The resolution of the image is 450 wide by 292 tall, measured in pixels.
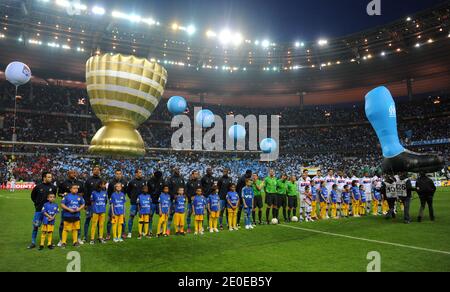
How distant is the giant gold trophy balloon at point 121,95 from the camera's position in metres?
6.06

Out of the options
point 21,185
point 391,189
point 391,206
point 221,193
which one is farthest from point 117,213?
point 21,185

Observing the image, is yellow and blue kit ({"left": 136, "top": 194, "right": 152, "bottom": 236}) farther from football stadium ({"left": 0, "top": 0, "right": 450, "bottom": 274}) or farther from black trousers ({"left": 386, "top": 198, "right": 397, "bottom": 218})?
black trousers ({"left": 386, "top": 198, "right": 397, "bottom": 218})

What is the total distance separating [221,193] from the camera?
11.0 m

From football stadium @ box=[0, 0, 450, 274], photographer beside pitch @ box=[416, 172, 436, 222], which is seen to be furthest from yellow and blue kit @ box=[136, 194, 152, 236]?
photographer beside pitch @ box=[416, 172, 436, 222]

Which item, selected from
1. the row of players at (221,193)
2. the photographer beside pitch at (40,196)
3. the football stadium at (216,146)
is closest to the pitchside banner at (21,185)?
the football stadium at (216,146)

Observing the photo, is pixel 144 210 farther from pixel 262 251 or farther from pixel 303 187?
pixel 303 187

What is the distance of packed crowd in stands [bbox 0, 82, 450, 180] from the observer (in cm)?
3450

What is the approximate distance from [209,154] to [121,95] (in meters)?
35.5

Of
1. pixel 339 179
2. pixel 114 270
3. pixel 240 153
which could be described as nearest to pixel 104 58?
pixel 114 270

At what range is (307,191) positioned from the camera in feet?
40.7

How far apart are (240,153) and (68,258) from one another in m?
38.0

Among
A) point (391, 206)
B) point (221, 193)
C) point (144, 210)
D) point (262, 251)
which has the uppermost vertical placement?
point (221, 193)

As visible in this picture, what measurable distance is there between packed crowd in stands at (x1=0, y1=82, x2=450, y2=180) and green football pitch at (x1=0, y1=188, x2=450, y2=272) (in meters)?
23.8

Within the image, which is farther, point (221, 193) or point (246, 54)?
point (246, 54)
